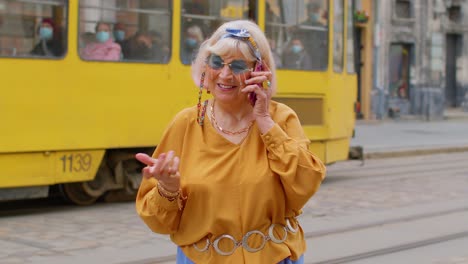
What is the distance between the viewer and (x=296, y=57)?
A: 1330 centimetres

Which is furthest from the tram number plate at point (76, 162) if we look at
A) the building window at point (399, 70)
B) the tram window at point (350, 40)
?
the building window at point (399, 70)

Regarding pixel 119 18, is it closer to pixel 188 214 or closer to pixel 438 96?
pixel 188 214

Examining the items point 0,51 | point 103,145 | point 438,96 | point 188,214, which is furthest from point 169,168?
point 438,96

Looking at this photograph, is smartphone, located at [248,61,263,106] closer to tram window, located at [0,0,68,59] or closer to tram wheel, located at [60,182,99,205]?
tram window, located at [0,0,68,59]

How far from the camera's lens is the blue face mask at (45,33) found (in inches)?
404

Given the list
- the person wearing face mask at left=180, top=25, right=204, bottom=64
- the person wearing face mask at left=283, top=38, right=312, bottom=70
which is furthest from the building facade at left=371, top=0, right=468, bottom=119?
the person wearing face mask at left=180, top=25, right=204, bottom=64

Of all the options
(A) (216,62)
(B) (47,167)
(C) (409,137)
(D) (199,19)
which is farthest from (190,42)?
(C) (409,137)

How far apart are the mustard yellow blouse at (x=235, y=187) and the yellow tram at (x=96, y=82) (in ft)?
21.6

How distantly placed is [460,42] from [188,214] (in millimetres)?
34101

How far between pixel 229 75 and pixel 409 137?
20843mm

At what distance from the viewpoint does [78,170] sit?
1057 centimetres

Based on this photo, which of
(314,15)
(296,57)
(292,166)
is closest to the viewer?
(292,166)

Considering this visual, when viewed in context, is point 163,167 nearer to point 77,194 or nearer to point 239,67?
point 239,67

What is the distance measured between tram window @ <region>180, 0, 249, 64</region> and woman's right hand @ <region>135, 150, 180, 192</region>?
8.16m
